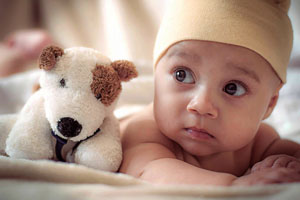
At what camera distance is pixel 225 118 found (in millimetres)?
814

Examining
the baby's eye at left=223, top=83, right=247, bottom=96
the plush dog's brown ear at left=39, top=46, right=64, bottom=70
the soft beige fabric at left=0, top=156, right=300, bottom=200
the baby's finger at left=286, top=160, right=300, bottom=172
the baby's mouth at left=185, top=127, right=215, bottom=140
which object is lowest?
the baby's finger at left=286, top=160, right=300, bottom=172

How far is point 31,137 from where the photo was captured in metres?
0.75

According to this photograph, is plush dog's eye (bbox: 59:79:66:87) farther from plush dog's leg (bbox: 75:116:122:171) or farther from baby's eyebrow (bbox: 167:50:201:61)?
baby's eyebrow (bbox: 167:50:201:61)

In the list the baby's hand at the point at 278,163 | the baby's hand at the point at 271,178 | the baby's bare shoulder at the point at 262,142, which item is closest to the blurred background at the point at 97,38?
the baby's bare shoulder at the point at 262,142

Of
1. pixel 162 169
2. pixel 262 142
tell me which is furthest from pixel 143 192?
pixel 262 142

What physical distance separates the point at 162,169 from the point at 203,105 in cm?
18

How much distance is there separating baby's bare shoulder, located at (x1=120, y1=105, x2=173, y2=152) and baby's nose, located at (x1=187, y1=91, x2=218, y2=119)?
15cm

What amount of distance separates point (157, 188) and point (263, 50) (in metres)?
0.48

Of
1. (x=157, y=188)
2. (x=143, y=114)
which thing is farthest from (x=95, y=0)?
(x=157, y=188)

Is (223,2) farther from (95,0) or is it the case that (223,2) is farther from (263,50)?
(95,0)

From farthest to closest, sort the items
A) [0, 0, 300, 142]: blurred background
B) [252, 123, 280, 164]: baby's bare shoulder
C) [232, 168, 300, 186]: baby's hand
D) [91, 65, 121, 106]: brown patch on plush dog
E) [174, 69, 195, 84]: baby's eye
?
[0, 0, 300, 142]: blurred background < [252, 123, 280, 164]: baby's bare shoulder < [174, 69, 195, 84]: baby's eye < [91, 65, 121, 106]: brown patch on plush dog < [232, 168, 300, 186]: baby's hand

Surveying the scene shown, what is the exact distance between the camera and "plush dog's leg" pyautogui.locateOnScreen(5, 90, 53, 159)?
74cm

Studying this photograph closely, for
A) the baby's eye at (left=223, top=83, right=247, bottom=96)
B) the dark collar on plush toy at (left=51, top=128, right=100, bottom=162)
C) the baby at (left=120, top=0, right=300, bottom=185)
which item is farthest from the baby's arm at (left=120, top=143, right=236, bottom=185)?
the baby's eye at (left=223, top=83, right=247, bottom=96)

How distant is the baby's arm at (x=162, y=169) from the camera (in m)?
0.68
